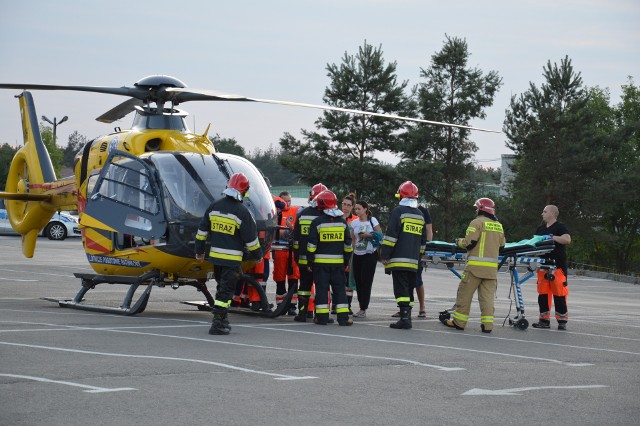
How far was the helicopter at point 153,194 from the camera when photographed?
47.5 ft

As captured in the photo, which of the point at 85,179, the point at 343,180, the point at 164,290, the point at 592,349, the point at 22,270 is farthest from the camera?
the point at 343,180

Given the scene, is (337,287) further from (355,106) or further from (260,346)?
(355,106)

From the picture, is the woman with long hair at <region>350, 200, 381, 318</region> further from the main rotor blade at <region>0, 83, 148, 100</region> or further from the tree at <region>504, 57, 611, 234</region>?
the tree at <region>504, 57, 611, 234</region>

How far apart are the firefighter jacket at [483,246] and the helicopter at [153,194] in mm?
1946

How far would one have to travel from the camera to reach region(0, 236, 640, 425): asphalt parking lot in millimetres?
7562

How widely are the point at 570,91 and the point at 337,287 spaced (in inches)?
1882

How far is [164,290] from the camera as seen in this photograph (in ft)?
70.6

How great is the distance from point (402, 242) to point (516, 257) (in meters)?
1.97

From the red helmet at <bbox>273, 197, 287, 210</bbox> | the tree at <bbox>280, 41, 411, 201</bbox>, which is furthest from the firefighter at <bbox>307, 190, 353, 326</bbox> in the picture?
the tree at <bbox>280, 41, 411, 201</bbox>

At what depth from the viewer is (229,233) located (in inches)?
524

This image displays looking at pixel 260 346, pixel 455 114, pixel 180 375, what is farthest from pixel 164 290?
pixel 455 114

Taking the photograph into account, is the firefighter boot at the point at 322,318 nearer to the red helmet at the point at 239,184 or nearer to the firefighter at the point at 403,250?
the firefighter at the point at 403,250

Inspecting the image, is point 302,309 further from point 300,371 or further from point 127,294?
point 300,371

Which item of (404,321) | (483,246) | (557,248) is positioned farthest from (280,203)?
(557,248)
